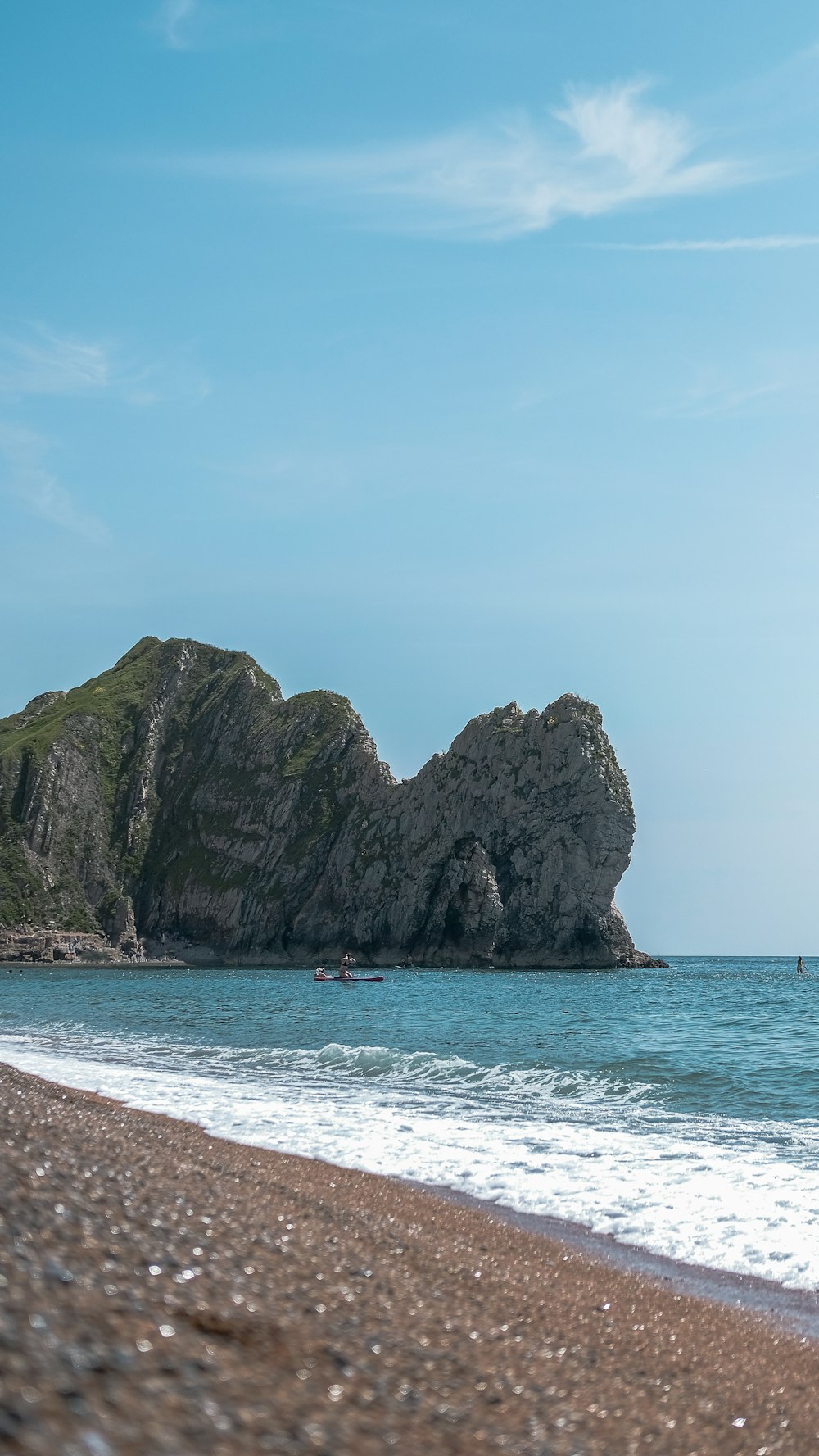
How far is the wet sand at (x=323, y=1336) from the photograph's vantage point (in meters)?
4.02

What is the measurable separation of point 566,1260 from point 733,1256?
1.91 metres

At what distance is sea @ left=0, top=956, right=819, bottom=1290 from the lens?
11688 mm

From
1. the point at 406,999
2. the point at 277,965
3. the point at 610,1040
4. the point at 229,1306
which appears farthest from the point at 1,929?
the point at 229,1306

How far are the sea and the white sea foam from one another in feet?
0.15

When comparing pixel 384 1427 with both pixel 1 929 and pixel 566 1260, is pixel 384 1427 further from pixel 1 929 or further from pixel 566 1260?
pixel 1 929

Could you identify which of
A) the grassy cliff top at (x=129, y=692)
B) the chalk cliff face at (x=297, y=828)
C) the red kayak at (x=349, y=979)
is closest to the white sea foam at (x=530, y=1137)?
the red kayak at (x=349, y=979)

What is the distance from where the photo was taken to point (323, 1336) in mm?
Result: 5242

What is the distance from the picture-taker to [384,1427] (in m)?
4.35

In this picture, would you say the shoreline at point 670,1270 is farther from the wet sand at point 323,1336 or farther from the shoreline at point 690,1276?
the wet sand at point 323,1336

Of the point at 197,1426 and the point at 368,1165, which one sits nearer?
the point at 197,1426

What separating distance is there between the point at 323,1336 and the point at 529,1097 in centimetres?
1599

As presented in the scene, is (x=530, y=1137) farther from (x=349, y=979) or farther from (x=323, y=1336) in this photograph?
(x=349, y=979)

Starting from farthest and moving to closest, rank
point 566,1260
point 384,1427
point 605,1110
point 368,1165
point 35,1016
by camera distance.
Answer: point 35,1016
point 605,1110
point 368,1165
point 566,1260
point 384,1427

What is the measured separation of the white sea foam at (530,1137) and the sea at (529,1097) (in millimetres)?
46
